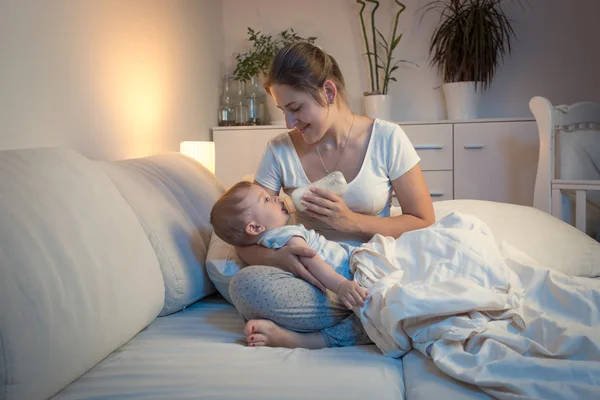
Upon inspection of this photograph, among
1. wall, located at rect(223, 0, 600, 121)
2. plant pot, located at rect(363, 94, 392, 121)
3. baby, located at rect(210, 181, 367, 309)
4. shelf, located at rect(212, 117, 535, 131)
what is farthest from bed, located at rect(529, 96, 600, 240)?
baby, located at rect(210, 181, 367, 309)

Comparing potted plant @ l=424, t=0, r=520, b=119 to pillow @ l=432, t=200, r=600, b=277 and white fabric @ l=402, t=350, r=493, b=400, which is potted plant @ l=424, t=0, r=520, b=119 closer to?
pillow @ l=432, t=200, r=600, b=277

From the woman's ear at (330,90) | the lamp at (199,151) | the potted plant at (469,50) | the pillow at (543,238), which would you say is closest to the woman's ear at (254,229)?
the woman's ear at (330,90)

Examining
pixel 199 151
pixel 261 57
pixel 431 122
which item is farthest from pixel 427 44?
pixel 199 151

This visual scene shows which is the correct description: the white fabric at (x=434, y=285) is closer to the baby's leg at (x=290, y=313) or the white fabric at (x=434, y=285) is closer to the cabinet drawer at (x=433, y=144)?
the baby's leg at (x=290, y=313)

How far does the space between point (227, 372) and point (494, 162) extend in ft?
8.74

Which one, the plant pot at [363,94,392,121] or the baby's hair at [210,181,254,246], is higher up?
the plant pot at [363,94,392,121]

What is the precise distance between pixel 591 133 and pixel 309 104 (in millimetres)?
1945

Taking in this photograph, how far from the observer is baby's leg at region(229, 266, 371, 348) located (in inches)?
54.3

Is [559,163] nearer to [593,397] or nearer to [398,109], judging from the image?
[398,109]

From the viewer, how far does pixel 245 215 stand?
1608mm

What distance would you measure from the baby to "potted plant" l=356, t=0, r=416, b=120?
84.6 inches

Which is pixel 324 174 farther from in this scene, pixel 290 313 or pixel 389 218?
pixel 290 313

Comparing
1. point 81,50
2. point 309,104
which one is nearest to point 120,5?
point 81,50

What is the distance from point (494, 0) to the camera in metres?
3.71
